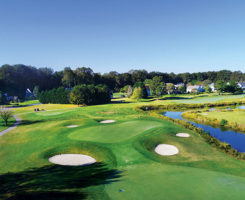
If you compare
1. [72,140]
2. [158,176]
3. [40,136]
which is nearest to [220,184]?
[158,176]

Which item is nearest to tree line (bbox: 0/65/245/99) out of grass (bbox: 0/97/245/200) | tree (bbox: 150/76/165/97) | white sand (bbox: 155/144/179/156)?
tree (bbox: 150/76/165/97)

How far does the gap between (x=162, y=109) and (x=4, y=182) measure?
165 feet

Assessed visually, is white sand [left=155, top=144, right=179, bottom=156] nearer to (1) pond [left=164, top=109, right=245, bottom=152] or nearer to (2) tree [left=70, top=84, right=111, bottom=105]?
(1) pond [left=164, top=109, right=245, bottom=152]

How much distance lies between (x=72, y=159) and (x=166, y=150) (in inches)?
383

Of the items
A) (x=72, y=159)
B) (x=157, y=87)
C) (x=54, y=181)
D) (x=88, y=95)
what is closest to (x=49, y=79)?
(x=88, y=95)

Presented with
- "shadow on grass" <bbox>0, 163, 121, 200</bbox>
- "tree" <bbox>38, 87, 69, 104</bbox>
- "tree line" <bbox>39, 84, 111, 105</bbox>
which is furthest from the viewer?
"tree" <bbox>38, 87, 69, 104</bbox>

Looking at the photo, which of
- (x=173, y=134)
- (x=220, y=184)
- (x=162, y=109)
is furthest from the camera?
(x=162, y=109)

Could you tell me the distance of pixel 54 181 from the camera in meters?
11.2

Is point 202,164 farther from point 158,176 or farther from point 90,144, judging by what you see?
point 90,144

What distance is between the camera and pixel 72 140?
20125 mm

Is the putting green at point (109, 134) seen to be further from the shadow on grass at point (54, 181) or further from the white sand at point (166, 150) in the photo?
the shadow on grass at point (54, 181)

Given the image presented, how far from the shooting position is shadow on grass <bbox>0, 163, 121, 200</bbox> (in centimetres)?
948

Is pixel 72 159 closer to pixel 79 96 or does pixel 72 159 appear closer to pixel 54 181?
pixel 54 181

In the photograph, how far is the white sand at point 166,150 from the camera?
16733 mm
